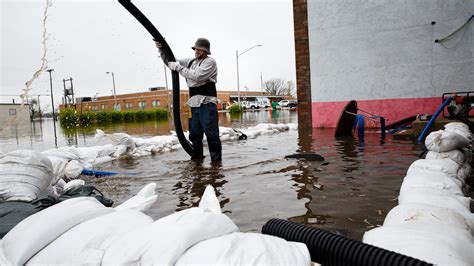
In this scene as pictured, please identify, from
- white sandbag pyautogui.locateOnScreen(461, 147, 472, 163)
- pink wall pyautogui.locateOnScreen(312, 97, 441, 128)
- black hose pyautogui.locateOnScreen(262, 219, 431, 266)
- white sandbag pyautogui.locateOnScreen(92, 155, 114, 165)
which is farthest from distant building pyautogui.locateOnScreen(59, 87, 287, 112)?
black hose pyautogui.locateOnScreen(262, 219, 431, 266)

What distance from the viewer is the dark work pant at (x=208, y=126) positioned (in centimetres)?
460

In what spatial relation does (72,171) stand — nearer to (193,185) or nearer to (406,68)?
(193,185)

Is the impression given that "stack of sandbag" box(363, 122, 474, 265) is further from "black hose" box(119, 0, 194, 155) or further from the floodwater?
"black hose" box(119, 0, 194, 155)

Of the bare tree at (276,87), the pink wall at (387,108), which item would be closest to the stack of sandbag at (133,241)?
the pink wall at (387,108)

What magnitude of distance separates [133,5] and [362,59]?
6491mm

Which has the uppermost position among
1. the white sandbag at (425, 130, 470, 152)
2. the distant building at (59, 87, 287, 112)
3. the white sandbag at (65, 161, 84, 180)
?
the distant building at (59, 87, 287, 112)

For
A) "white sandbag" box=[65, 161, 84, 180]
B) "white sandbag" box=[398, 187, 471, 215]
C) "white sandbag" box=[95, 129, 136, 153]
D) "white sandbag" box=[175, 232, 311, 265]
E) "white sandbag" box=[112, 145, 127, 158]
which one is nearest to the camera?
"white sandbag" box=[175, 232, 311, 265]

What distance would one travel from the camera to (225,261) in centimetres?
98

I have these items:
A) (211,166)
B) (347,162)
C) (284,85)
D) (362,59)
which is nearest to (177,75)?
(211,166)

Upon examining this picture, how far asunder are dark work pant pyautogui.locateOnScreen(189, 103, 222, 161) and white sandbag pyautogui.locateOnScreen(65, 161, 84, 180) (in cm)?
154

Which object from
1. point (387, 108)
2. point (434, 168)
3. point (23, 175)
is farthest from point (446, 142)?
point (387, 108)

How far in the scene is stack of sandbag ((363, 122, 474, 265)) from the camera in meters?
1.18

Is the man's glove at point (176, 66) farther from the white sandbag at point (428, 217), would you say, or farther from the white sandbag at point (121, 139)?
the white sandbag at point (428, 217)

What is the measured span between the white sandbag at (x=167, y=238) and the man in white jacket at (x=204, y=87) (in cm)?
337
